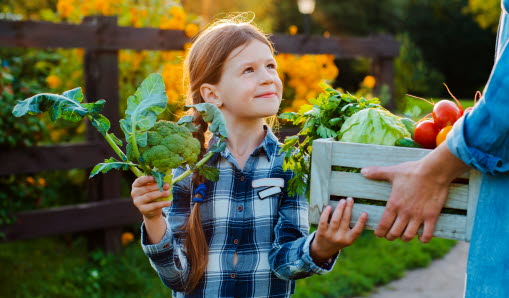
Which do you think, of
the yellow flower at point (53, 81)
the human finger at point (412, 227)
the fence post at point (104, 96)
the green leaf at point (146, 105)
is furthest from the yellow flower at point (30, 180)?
the human finger at point (412, 227)

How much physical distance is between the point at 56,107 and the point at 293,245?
914 mm

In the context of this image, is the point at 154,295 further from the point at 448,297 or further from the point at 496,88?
the point at 496,88

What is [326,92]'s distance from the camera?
2025 mm

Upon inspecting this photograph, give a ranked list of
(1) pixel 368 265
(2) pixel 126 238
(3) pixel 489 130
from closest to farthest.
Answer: (3) pixel 489 130
(1) pixel 368 265
(2) pixel 126 238

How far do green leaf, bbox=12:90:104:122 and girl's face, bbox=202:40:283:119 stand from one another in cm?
54

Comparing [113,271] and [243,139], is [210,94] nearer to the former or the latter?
[243,139]

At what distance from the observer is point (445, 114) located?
1.77 m

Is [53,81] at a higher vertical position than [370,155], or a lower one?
lower

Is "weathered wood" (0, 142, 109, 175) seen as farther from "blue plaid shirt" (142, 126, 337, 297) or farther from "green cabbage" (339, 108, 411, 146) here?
"green cabbage" (339, 108, 411, 146)

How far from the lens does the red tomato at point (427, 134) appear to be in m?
1.74

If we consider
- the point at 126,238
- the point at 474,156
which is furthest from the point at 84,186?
the point at 474,156

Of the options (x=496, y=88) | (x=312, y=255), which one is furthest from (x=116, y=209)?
(x=496, y=88)

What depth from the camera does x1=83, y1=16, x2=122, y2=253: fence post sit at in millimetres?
4613

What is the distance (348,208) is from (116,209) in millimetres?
3278
